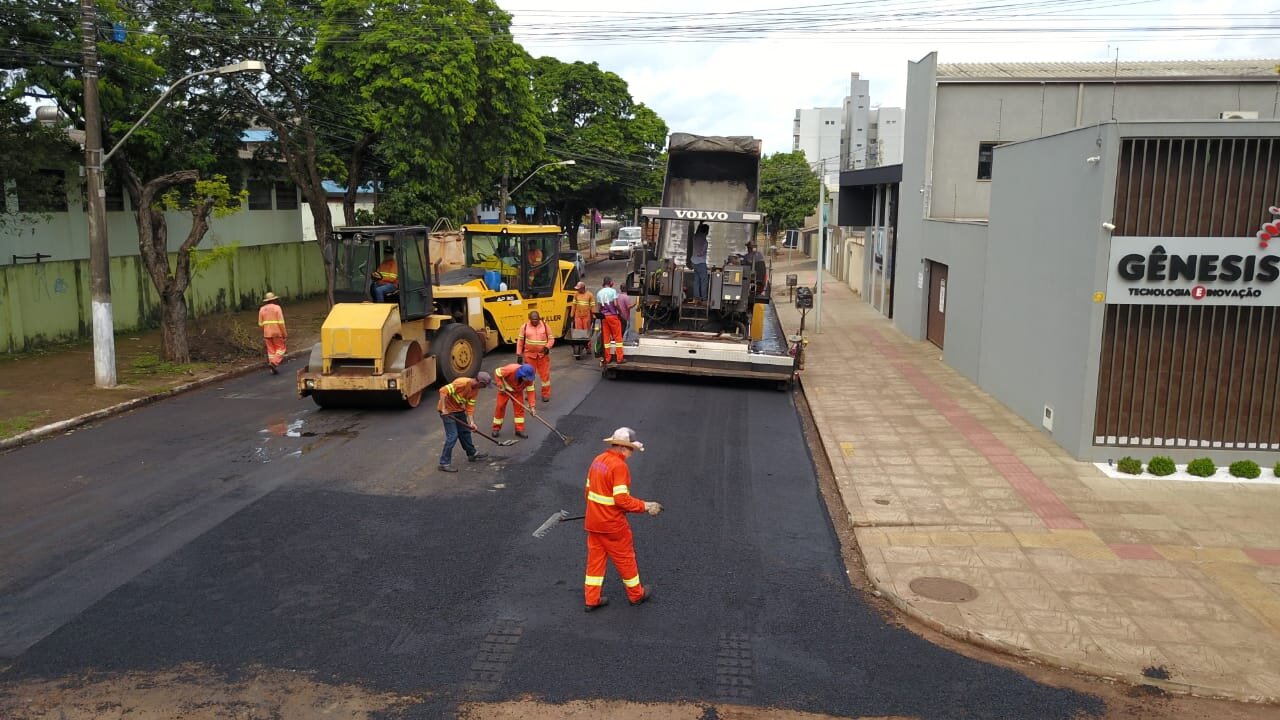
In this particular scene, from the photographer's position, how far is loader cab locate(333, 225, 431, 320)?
15.7 metres

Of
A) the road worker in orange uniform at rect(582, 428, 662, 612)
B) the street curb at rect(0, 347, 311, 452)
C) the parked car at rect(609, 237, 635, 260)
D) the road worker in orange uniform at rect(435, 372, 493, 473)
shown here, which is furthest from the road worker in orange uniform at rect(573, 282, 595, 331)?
the parked car at rect(609, 237, 635, 260)

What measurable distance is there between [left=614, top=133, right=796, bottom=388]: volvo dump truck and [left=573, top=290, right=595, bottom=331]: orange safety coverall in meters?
1.96

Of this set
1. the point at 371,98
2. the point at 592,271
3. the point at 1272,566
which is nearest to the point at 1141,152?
the point at 1272,566

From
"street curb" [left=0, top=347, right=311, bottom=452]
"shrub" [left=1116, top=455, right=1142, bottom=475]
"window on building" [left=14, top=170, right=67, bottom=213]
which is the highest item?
"window on building" [left=14, top=170, right=67, bottom=213]

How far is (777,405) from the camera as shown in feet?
56.0

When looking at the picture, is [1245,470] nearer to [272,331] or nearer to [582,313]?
[582,313]

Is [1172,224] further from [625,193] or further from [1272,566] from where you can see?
[625,193]

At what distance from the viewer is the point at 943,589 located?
337 inches

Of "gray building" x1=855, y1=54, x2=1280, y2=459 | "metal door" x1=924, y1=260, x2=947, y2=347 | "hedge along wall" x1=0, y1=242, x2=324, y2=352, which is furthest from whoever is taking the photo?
"metal door" x1=924, y1=260, x2=947, y2=347

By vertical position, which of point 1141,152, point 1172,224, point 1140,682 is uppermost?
point 1141,152

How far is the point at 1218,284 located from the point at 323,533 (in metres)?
11.0

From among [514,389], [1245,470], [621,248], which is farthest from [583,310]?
[621,248]

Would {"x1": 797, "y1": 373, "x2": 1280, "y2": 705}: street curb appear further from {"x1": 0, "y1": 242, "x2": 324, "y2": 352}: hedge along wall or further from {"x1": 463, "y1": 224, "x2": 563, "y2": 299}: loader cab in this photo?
{"x1": 0, "y1": 242, "x2": 324, "y2": 352}: hedge along wall

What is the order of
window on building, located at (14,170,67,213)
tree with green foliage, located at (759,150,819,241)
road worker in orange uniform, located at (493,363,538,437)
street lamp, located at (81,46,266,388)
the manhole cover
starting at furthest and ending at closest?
1. tree with green foliage, located at (759,150,819,241)
2. window on building, located at (14,170,67,213)
3. street lamp, located at (81,46,266,388)
4. road worker in orange uniform, located at (493,363,538,437)
5. the manhole cover
